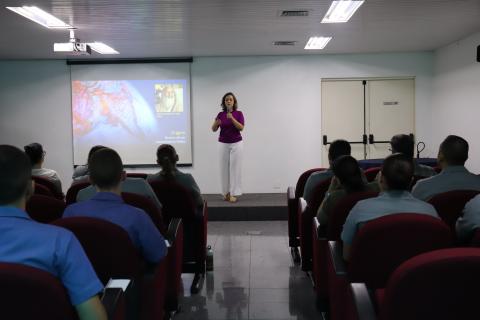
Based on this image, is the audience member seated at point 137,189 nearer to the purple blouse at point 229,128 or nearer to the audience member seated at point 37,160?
the audience member seated at point 37,160

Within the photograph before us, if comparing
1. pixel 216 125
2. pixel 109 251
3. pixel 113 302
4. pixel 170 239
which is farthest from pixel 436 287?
pixel 216 125

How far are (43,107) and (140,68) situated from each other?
1872 mm

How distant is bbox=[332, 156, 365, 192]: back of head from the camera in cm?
291

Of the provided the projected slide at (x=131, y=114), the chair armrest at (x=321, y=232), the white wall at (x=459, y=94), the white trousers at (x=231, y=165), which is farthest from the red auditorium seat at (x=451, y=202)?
the projected slide at (x=131, y=114)

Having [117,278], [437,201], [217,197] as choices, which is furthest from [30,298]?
[217,197]

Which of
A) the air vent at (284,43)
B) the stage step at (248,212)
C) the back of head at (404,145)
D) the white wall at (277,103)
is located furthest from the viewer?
the white wall at (277,103)

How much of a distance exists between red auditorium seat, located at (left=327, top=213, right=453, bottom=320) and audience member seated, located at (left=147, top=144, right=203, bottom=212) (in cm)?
198

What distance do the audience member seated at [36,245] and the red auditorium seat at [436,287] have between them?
0.85 metres

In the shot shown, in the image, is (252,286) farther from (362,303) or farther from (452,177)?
(362,303)

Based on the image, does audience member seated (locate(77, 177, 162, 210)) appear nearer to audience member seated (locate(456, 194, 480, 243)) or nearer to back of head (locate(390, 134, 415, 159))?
audience member seated (locate(456, 194, 480, 243))

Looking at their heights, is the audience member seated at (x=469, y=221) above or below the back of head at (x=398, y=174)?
below

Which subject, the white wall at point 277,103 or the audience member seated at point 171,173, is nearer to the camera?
the audience member seated at point 171,173

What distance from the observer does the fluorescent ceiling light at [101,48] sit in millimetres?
6930

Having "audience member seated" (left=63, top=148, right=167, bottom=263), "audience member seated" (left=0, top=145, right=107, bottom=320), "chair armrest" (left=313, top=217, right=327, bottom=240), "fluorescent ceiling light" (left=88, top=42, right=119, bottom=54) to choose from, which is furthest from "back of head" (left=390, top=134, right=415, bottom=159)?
"fluorescent ceiling light" (left=88, top=42, right=119, bottom=54)
